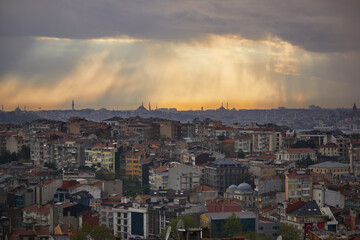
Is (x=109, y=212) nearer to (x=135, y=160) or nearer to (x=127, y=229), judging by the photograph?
(x=127, y=229)

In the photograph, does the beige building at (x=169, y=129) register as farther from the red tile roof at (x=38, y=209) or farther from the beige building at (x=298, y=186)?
the red tile roof at (x=38, y=209)

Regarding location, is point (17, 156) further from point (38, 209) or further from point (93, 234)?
point (93, 234)

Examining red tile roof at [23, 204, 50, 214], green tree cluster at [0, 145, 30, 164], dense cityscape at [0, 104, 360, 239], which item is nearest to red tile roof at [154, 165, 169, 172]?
dense cityscape at [0, 104, 360, 239]

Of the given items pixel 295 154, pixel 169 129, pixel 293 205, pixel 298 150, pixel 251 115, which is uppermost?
pixel 251 115

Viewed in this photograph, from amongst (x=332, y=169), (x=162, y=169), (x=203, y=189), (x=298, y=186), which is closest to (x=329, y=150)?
(x=332, y=169)

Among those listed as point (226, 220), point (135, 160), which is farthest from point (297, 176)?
point (135, 160)

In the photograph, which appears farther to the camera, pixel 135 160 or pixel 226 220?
pixel 135 160
